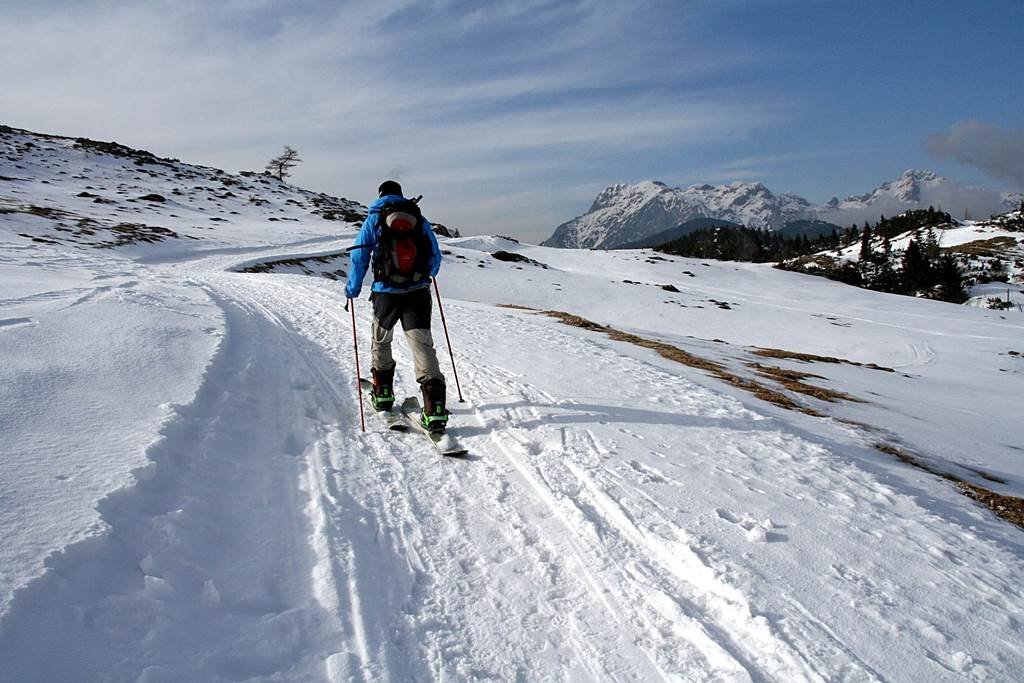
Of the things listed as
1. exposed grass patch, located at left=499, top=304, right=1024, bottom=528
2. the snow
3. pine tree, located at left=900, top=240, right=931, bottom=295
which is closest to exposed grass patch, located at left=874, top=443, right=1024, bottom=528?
exposed grass patch, located at left=499, top=304, right=1024, bottom=528

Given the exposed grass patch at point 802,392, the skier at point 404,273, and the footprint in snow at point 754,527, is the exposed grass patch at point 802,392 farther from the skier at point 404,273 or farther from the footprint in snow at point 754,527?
the skier at point 404,273

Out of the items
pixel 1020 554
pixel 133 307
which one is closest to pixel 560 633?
pixel 1020 554

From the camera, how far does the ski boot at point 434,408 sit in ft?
18.2

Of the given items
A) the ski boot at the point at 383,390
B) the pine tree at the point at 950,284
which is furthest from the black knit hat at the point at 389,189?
the pine tree at the point at 950,284

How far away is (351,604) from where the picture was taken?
3.02m

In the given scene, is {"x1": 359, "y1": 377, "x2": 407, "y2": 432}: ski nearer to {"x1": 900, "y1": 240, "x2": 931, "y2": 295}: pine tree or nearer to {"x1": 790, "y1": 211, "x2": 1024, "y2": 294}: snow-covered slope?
{"x1": 900, "y1": 240, "x2": 931, "y2": 295}: pine tree

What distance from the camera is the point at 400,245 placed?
566 centimetres

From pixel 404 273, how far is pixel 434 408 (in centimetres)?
149

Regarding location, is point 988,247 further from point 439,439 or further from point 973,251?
point 439,439

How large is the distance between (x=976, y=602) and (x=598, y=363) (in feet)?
20.2

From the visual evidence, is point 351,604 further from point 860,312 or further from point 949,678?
point 860,312

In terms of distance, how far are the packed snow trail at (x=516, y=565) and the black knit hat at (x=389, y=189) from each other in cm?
261

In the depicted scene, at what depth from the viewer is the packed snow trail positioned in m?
2.63

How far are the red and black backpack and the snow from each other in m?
1.72
